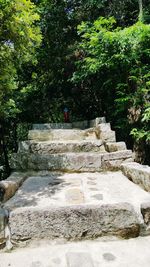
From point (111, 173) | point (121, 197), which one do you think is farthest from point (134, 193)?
point (111, 173)

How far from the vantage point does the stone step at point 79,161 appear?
5195mm

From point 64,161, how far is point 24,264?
3.18 meters

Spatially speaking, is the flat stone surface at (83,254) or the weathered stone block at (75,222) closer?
the flat stone surface at (83,254)

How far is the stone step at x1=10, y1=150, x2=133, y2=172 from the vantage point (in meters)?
5.20

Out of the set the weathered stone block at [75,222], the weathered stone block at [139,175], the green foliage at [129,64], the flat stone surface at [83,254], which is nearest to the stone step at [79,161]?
the weathered stone block at [139,175]

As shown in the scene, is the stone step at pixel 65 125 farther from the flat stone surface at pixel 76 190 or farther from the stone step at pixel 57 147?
the flat stone surface at pixel 76 190

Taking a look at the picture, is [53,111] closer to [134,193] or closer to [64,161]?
[64,161]

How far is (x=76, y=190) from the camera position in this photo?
3.86 metres

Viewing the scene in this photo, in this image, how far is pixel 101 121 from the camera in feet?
22.7

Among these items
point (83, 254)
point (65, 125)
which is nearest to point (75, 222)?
point (83, 254)

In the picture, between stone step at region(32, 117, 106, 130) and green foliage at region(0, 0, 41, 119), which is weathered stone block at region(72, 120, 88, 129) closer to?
stone step at region(32, 117, 106, 130)

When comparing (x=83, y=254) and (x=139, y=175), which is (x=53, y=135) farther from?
(x=83, y=254)

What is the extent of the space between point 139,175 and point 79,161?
1.56 meters

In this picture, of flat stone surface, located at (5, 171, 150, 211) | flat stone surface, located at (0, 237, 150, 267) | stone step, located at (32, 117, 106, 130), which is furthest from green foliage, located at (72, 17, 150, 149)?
flat stone surface, located at (0, 237, 150, 267)
